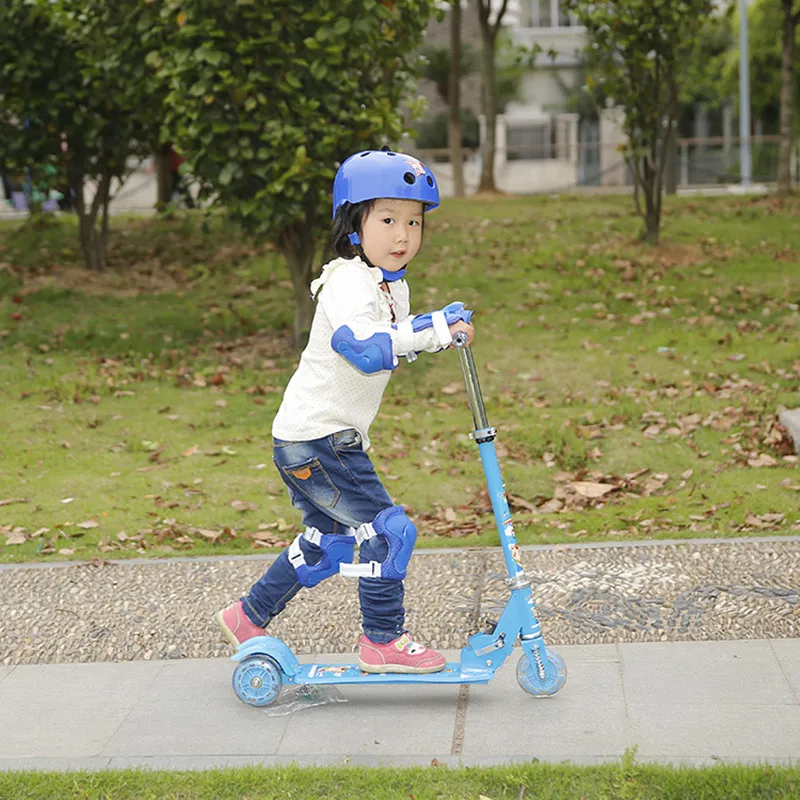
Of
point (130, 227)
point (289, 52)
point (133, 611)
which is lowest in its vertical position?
point (133, 611)

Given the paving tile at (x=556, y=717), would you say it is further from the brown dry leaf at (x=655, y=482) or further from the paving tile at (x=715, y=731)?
the brown dry leaf at (x=655, y=482)

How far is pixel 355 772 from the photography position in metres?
3.61

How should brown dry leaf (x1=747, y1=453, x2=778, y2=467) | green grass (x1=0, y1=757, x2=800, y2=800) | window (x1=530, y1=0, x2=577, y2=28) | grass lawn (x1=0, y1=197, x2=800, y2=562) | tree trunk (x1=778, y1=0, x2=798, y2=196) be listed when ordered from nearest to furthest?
green grass (x1=0, y1=757, x2=800, y2=800), grass lawn (x1=0, y1=197, x2=800, y2=562), brown dry leaf (x1=747, y1=453, x2=778, y2=467), tree trunk (x1=778, y1=0, x2=798, y2=196), window (x1=530, y1=0, x2=577, y2=28)

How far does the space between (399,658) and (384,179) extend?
158 centimetres

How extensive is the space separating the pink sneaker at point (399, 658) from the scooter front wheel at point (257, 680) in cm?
30

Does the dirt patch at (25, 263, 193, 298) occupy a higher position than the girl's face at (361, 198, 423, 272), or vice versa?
the girl's face at (361, 198, 423, 272)

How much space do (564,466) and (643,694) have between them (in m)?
3.41

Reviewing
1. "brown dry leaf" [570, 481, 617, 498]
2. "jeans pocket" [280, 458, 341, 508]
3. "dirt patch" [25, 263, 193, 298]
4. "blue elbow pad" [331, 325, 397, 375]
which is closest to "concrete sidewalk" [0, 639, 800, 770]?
"jeans pocket" [280, 458, 341, 508]

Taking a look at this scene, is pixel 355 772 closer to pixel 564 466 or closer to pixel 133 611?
pixel 133 611

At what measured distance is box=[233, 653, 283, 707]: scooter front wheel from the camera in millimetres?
4180

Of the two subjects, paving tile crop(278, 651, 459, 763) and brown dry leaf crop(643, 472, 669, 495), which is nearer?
paving tile crop(278, 651, 459, 763)

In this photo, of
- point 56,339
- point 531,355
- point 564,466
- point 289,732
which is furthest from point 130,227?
point 289,732

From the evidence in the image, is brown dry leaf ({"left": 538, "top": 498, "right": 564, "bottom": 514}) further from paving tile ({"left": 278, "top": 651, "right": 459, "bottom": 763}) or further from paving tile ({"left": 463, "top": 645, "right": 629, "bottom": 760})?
paving tile ({"left": 278, "top": 651, "right": 459, "bottom": 763})

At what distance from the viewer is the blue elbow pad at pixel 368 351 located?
3.82 meters
